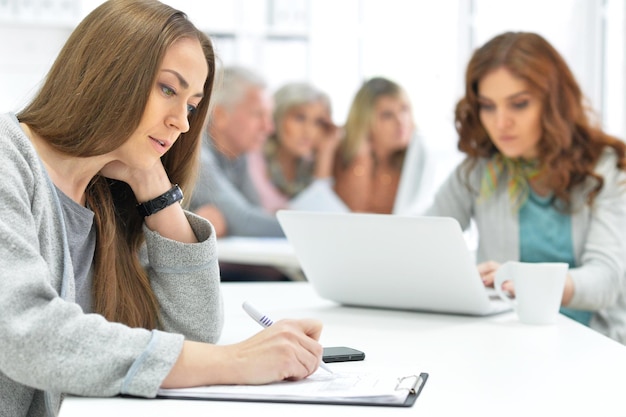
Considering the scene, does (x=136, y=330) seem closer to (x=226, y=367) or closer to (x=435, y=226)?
(x=226, y=367)

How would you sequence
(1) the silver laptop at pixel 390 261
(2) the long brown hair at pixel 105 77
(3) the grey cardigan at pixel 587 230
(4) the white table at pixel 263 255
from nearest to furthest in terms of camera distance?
(2) the long brown hair at pixel 105 77 → (1) the silver laptop at pixel 390 261 → (3) the grey cardigan at pixel 587 230 → (4) the white table at pixel 263 255

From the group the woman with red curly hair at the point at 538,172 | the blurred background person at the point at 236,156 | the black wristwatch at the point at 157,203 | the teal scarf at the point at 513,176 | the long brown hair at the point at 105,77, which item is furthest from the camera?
the blurred background person at the point at 236,156

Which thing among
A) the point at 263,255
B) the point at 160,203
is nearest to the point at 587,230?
the point at 160,203

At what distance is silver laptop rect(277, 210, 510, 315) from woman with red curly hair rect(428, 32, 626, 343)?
45 centimetres

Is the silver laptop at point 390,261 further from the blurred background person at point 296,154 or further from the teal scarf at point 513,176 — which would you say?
the blurred background person at point 296,154

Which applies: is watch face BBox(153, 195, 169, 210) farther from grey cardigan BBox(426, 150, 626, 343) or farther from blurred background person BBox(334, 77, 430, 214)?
blurred background person BBox(334, 77, 430, 214)

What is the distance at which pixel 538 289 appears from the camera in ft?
5.36

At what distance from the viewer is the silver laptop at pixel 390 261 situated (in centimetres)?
164

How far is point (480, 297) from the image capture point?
1.69 meters

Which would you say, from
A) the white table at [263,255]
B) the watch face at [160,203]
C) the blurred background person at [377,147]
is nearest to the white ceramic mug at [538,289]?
the watch face at [160,203]

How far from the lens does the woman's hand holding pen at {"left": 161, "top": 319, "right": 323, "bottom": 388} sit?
1104 millimetres

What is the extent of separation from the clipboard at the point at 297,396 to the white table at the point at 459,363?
10mm

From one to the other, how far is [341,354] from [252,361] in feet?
0.75

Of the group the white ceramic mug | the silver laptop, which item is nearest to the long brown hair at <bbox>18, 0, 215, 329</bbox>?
the silver laptop
